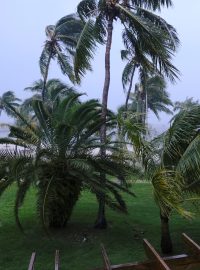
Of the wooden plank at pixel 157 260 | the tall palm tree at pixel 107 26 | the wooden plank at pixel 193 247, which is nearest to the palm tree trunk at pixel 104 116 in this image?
the tall palm tree at pixel 107 26

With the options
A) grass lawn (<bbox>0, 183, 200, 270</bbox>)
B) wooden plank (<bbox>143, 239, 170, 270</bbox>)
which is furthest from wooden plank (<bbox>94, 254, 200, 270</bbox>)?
grass lawn (<bbox>0, 183, 200, 270</bbox>)

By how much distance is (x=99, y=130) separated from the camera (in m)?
14.2

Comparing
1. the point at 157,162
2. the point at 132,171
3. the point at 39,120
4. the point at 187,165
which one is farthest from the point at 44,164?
the point at 187,165

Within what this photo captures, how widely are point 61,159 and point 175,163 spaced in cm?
345

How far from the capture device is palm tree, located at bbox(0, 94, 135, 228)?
1247 cm

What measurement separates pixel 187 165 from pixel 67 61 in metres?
20.4

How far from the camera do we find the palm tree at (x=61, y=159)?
40.9ft

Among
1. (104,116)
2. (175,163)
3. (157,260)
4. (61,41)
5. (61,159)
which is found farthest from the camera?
(61,41)

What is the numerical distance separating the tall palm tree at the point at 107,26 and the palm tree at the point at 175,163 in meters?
2.82

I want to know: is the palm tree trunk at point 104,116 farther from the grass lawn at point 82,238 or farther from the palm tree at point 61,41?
the palm tree at point 61,41

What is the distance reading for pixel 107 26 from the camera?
49.8ft

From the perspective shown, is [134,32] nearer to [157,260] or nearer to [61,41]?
[157,260]

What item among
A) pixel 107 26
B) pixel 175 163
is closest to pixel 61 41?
pixel 107 26

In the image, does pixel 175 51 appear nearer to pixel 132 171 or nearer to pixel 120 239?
pixel 132 171
